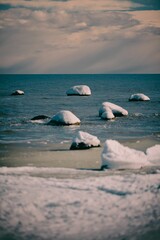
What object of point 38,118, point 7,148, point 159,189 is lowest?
point 38,118

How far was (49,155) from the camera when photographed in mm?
15617

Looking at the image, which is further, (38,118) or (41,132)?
(38,118)

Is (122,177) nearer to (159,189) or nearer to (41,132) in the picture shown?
(159,189)

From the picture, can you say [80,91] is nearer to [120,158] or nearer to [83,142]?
[83,142]

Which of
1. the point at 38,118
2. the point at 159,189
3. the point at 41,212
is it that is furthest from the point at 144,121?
the point at 41,212

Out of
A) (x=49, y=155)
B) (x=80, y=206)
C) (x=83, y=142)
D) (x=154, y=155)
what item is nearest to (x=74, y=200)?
(x=80, y=206)

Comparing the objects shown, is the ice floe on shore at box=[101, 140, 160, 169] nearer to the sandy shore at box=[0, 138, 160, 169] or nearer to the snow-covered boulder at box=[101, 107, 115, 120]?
the sandy shore at box=[0, 138, 160, 169]

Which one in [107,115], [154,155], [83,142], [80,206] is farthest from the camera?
[107,115]

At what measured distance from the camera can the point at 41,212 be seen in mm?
8500

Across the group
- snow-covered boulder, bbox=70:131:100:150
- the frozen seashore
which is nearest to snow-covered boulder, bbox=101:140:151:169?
the frozen seashore

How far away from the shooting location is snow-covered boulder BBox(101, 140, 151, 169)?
1264 cm

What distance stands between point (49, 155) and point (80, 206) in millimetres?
6895

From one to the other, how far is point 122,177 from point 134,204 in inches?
89.9

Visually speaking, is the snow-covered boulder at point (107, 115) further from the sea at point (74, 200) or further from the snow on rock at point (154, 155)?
the snow on rock at point (154, 155)
